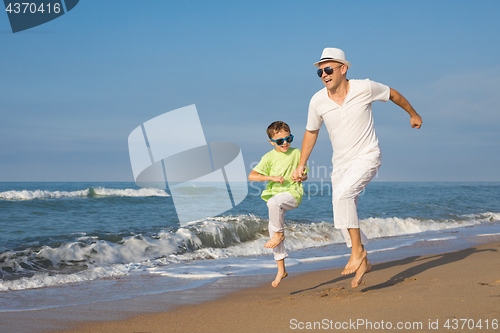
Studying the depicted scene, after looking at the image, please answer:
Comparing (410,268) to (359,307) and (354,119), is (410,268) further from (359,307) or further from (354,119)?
(354,119)

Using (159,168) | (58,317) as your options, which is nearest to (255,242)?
(159,168)

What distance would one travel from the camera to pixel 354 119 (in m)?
3.79

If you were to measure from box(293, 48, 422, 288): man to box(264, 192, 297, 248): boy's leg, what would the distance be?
0.65 m

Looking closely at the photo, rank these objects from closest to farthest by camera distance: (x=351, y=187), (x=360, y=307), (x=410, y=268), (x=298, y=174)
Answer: (x=360, y=307) < (x=351, y=187) < (x=298, y=174) < (x=410, y=268)

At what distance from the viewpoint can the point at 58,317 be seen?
3.96 meters

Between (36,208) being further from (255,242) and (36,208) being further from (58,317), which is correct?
(58,317)

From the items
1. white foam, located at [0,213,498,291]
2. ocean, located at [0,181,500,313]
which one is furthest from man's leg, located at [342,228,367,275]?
white foam, located at [0,213,498,291]

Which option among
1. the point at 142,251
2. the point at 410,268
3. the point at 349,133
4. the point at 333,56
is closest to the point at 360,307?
the point at 349,133

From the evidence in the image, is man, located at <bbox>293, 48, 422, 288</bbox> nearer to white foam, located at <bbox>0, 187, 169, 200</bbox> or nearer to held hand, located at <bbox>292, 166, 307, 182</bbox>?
held hand, located at <bbox>292, 166, 307, 182</bbox>

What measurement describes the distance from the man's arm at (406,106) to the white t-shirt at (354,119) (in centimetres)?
11

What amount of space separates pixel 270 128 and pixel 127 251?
5.73m

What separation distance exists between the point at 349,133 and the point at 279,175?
937 mm

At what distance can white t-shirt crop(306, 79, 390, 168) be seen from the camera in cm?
379

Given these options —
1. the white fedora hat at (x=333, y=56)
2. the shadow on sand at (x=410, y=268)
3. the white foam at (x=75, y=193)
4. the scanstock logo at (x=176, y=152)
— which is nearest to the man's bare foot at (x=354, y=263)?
the shadow on sand at (x=410, y=268)
